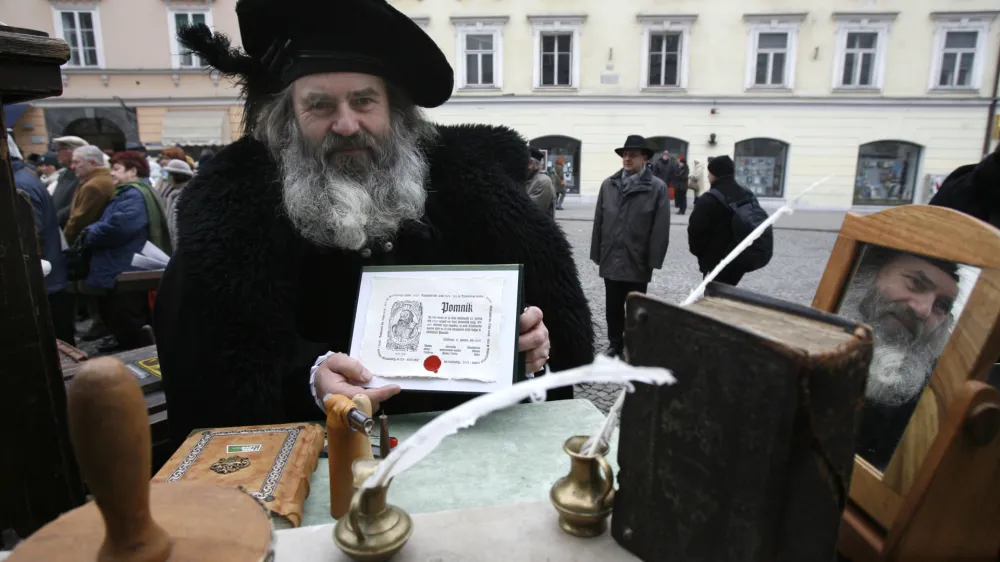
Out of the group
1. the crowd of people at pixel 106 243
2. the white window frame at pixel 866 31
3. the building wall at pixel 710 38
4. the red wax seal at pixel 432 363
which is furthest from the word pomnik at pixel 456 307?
the white window frame at pixel 866 31

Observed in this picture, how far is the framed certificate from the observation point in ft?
4.27

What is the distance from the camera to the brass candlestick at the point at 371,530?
1.64 ft

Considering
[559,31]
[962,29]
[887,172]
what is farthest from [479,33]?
[962,29]

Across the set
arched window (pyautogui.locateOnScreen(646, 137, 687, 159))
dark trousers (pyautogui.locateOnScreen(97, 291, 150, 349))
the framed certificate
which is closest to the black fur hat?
the framed certificate

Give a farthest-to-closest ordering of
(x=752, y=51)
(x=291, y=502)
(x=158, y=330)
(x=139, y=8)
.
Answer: (x=139, y=8)
(x=752, y=51)
(x=158, y=330)
(x=291, y=502)

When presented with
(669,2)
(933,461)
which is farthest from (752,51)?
(933,461)

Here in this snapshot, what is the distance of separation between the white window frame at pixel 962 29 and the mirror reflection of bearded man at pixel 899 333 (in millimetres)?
19060

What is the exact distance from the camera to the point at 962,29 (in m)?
15.0

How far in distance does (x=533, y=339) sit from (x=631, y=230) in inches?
127

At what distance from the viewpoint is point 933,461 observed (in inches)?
23.4

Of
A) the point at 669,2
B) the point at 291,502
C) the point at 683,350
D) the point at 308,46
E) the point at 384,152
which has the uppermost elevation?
the point at 669,2

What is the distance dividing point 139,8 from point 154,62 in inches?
61.0

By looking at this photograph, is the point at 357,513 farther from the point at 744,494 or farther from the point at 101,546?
the point at 744,494

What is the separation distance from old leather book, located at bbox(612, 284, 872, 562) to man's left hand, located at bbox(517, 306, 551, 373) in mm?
931
